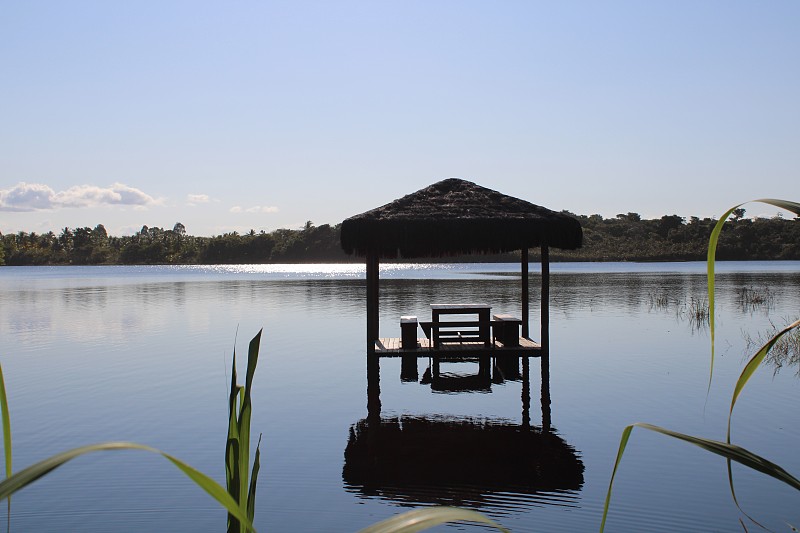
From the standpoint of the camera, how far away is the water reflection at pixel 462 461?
628 centimetres

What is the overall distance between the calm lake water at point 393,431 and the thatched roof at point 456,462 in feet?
0.10

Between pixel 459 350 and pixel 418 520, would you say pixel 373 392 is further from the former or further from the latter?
pixel 418 520

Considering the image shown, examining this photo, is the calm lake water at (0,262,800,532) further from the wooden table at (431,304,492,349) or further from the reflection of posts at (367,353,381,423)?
the wooden table at (431,304,492,349)

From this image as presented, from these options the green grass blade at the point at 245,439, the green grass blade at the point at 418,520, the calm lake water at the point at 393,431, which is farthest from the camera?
the calm lake water at the point at 393,431

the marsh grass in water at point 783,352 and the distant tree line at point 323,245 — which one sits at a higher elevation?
the distant tree line at point 323,245

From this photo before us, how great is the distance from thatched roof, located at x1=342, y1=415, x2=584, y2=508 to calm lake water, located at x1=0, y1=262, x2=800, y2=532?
0.03m

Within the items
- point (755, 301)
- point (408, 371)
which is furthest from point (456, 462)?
point (755, 301)

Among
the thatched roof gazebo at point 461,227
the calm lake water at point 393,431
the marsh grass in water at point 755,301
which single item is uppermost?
the thatched roof gazebo at point 461,227

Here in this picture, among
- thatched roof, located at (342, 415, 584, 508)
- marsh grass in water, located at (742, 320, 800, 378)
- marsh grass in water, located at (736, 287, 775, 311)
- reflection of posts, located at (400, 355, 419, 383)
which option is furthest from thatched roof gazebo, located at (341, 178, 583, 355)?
marsh grass in water, located at (736, 287, 775, 311)

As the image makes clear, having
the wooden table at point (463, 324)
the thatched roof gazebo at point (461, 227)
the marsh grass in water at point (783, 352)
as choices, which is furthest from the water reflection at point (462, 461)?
the marsh grass in water at point (783, 352)

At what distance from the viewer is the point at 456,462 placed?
7.22 meters

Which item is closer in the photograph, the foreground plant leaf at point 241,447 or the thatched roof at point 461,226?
the foreground plant leaf at point 241,447

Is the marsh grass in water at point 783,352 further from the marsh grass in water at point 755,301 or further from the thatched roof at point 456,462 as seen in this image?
the marsh grass in water at point 755,301

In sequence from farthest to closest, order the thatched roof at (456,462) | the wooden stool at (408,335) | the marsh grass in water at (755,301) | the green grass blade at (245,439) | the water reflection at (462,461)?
the marsh grass in water at (755,301) → the wooden stool at (408,335) → the thatched roof at (456,462) → the water reflection at (462,461) → the green grass blade at (245,439)
